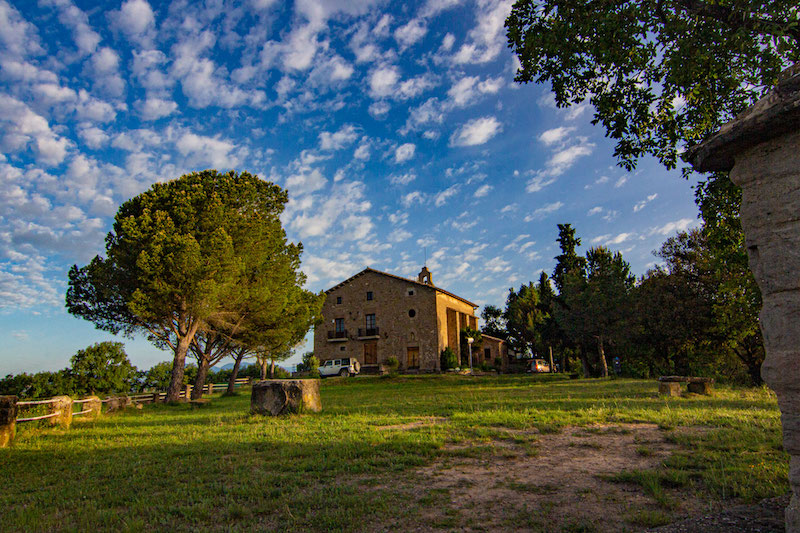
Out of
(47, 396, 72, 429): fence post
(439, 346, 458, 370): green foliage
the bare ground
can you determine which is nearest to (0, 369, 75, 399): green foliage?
(47, 396, 72, 429): fence post

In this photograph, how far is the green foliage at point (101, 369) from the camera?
682 inches

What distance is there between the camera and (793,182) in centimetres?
259

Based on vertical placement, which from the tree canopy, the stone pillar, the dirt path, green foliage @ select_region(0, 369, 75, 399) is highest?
the tree canopy

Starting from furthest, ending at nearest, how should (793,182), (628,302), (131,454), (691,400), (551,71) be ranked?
(628,302), (691,400), (551,71), (131,454), (793,182)

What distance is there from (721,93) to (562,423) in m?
6.01

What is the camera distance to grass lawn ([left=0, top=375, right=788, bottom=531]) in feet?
11.4

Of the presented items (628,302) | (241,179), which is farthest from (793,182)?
(628,302)

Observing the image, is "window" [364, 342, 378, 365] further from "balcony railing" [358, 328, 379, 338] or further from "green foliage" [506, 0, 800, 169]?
"green foliage" [506, 0, 800, 169]

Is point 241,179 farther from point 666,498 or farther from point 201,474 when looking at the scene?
point 666,498

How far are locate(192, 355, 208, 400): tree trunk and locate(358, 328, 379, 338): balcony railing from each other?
19.0 metres

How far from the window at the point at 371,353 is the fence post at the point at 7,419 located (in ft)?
103

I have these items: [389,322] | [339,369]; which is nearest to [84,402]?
[339,369]

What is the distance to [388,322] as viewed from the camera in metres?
38.0

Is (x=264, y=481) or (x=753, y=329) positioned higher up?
(x=753, y=329)
